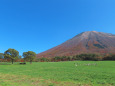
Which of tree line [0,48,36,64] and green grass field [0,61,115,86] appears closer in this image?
green grass field [0,61,115,86]

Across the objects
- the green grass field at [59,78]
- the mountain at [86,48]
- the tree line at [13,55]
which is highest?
the mountain at [86,48]

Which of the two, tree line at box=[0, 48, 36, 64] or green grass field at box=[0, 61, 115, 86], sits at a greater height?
tree line at box=[0, 48, 36, 64]

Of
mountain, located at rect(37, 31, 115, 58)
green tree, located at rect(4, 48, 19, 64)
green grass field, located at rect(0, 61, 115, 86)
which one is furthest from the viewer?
mountain, located at rect(37, 31, 115, 58)

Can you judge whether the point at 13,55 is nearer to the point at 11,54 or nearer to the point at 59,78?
the point at 11,54

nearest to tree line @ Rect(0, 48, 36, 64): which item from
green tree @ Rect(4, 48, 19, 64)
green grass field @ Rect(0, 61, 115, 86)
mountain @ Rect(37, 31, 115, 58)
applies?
green tree @ Rect(4, 48, 19, 64)

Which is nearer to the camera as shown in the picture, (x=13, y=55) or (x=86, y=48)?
(x=13, y=55)

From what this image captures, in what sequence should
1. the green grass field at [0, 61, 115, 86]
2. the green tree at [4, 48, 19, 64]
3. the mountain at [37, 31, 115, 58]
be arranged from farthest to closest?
1. the mountain at [37, 31, 115, 58]
2. the green tree at [4, 48, 19, 64]
3. the green grass field at [0, 61, 115, 86]

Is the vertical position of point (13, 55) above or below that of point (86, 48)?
below

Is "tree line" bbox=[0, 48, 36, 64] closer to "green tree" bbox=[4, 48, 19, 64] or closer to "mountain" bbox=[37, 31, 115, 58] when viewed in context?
"green tree" bbox=[4, 48, 19, 64]

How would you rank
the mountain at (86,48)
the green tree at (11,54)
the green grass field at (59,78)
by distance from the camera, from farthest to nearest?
the mountain at (86,48) → the green tree at (11,54) → the green grass field at (59,78)

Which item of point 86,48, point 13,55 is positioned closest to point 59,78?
point 13,55

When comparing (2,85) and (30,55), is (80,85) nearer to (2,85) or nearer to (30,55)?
(2,85)

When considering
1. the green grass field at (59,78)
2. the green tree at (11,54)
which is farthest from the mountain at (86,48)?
the green grass field at (59,78)

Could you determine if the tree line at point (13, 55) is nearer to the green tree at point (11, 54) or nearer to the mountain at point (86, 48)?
the green tree at point (11, 54)
